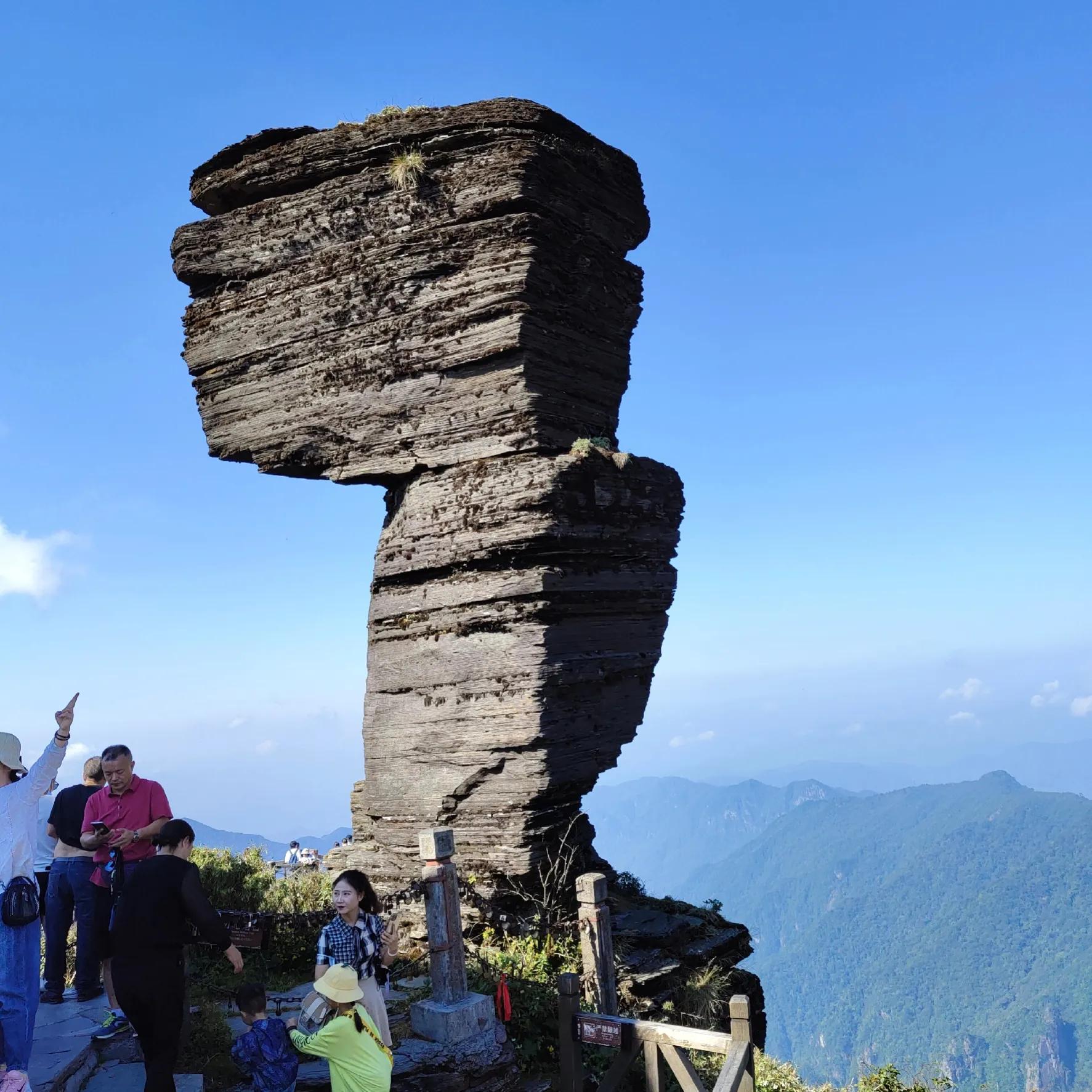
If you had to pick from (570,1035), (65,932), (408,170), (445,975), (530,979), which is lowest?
(570,1035)

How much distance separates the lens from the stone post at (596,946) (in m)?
8.96

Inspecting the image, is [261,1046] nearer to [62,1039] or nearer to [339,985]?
[339,985]

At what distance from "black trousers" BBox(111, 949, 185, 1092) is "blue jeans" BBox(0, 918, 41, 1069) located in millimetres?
559

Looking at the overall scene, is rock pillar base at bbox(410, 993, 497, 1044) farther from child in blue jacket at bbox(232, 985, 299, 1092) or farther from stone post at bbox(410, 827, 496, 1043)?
child in blue jacket at bbox(232, 985, 299, 1092)

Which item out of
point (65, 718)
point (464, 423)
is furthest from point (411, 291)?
point (65, 718)

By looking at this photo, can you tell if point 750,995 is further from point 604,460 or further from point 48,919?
point 48,919

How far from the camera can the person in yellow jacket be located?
5.48 m

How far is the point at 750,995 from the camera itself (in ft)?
41.8

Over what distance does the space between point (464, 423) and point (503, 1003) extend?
682 cm

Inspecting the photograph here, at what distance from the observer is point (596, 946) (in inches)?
353

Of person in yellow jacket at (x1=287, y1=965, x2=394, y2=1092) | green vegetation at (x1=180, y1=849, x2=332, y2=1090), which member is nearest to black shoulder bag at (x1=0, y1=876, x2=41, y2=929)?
person in yellow jacket at (x1=287, y1=965, x2=394, y2=1092)

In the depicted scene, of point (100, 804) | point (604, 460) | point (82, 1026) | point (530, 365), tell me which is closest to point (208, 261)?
point (530, 365)

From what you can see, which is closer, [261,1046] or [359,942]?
[261,1046]

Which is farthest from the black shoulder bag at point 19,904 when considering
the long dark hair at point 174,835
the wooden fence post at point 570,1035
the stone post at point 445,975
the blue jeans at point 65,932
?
the wooden fence post at point 570,1035
